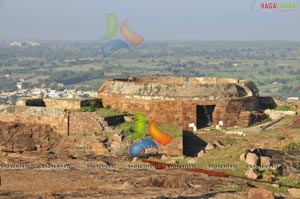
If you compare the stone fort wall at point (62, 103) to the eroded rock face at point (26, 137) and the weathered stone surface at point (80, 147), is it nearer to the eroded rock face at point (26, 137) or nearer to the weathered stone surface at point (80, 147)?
the eroded rock face at point (26, 137)

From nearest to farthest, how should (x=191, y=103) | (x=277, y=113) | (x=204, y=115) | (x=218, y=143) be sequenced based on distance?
(x=218, y=143)
(x=191, y=103)
(x=204, y=115)
(x=277, y=113)

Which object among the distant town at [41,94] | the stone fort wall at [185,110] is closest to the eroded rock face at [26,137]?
the stone fort wall at [185,110]

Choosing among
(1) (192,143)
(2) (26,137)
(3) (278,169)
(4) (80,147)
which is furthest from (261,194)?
(2) (26,137)

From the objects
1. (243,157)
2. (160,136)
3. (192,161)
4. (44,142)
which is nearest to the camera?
(243,157)

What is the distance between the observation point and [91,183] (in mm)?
14984

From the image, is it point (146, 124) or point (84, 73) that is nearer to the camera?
point (146, 124)

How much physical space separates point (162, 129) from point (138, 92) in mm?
2703

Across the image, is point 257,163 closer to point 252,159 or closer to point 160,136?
point 252,159

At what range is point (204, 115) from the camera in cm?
2425

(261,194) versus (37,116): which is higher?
(37,116)

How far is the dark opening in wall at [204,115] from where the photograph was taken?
23.8 m

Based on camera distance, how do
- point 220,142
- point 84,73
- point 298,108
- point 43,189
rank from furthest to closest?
1. point 84,73
2. point 298,108
3. point 220,142
4. point 43,189

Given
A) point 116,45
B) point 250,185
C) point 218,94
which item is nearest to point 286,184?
point 250,185

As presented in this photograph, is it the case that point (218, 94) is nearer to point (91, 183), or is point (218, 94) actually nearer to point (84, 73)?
point (91, 183)
